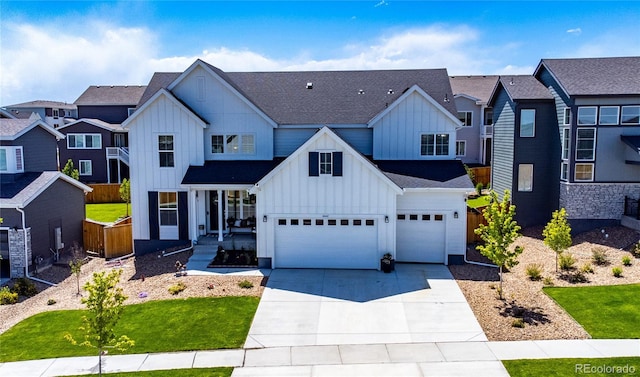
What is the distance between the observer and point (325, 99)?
25.1m

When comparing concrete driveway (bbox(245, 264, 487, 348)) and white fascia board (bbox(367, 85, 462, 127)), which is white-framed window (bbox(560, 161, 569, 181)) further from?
concrete driveway (bbox(245, 264, 487, 348))

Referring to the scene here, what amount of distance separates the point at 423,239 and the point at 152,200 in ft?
40.7

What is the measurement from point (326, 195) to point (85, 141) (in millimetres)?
29629

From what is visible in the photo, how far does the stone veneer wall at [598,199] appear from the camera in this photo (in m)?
22.8

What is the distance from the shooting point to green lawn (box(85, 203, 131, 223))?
29.6 metres

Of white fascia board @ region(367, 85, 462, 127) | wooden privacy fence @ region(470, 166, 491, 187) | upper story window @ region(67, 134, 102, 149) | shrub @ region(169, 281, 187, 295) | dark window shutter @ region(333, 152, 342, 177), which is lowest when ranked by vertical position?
shrub @ region(169, 281, 187, 295)

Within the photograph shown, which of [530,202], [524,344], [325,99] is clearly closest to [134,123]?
[325,99]

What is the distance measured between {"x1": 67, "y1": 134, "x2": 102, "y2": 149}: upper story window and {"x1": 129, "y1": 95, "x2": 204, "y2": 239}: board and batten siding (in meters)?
21.0

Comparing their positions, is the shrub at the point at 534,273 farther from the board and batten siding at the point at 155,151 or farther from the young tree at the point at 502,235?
the board and batten siding at the point at 155,151

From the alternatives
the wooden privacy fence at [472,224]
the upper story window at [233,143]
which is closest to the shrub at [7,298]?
the upper story window at [233,143]

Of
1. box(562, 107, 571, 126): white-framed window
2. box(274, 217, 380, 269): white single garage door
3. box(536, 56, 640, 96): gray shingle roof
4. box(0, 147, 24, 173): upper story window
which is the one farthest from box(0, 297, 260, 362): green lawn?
box(536, 56, 640, 96): gray shingle roof

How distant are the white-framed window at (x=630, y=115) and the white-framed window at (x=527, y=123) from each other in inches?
151

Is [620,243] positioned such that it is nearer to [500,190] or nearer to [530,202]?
[530,202]

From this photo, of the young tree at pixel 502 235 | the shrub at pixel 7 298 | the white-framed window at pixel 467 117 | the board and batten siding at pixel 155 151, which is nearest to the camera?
the young tree at pixel 502 235
